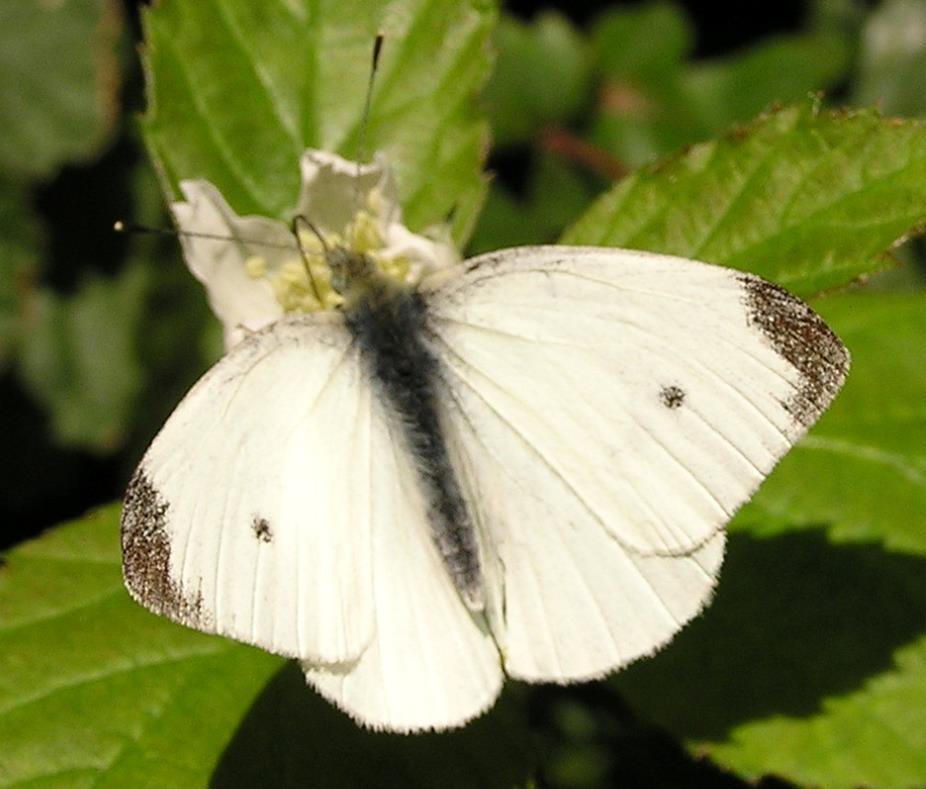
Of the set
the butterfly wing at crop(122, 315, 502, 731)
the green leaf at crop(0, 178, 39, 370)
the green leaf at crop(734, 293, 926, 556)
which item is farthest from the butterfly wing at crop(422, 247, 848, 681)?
the green leaf at crop(0, 178, 39, 370)

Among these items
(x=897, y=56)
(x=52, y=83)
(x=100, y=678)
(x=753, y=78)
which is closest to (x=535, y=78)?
(x=753, y=78)

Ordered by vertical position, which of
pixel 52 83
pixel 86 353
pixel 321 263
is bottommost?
pixel 86 353

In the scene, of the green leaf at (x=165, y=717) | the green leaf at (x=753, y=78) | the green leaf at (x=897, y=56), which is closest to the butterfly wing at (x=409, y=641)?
the green leaf at (x=165, y=717)

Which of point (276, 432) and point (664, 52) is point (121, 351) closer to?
point (664, 52)

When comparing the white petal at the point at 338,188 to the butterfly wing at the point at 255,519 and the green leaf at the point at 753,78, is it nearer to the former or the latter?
the butterfly wing at the point at 255,519

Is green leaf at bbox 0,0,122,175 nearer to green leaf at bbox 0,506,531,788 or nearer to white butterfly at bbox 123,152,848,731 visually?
green leaf at bbox 0,506,531,788

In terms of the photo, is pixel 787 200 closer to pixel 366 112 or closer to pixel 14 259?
pixel 366 112

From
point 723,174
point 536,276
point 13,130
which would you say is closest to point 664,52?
point 13,130
